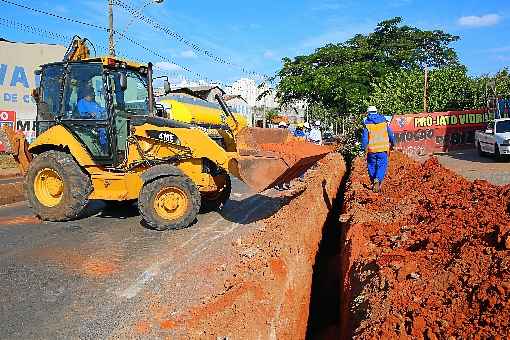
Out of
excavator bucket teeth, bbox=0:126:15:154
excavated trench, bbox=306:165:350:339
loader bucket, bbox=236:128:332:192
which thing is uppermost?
excavator bucket teeth, bbox=0:126:15:154

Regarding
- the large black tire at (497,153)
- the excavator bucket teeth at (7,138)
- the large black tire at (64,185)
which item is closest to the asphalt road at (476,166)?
the large black tire at (497,153)

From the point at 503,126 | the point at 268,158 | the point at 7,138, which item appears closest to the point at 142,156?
the point at 268,158

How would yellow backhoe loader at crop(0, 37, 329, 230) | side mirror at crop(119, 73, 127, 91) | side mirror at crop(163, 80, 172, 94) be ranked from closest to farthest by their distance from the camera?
yellow backhoe loader at crop(0, 37, 329, 230), side mirror at crop(119, 73, 127, 91), side mirror at crop(163, 80, 172, 94)

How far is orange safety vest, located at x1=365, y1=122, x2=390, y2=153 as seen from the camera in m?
8.27

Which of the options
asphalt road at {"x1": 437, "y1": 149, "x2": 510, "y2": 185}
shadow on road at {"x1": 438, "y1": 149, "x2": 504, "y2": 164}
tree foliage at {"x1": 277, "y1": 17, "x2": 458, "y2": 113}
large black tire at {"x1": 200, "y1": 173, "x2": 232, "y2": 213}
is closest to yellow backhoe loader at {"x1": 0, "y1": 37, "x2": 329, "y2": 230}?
large black tire at {"x1": 200, "y1": 173, "x2": 232, "y2": 213}

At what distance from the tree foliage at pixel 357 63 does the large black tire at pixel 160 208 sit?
25.9 meters

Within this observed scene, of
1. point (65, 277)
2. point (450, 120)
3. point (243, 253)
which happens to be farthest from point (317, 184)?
point (450, 120)

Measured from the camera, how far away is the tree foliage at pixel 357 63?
111ft

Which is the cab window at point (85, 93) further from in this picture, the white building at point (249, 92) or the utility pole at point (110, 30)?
the white building at point (249, 92)

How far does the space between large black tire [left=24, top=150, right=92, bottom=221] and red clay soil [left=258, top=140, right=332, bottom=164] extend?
2.90 meters

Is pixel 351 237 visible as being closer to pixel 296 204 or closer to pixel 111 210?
pixel 296 204

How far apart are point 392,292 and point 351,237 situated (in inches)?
73.5

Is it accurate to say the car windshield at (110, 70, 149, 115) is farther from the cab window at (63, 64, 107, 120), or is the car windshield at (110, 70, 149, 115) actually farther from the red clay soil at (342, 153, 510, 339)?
the red clay soil at (342, 153, 510, 339)

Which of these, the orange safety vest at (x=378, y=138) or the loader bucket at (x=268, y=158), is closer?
the loader bucket at (x=268, y=158)
